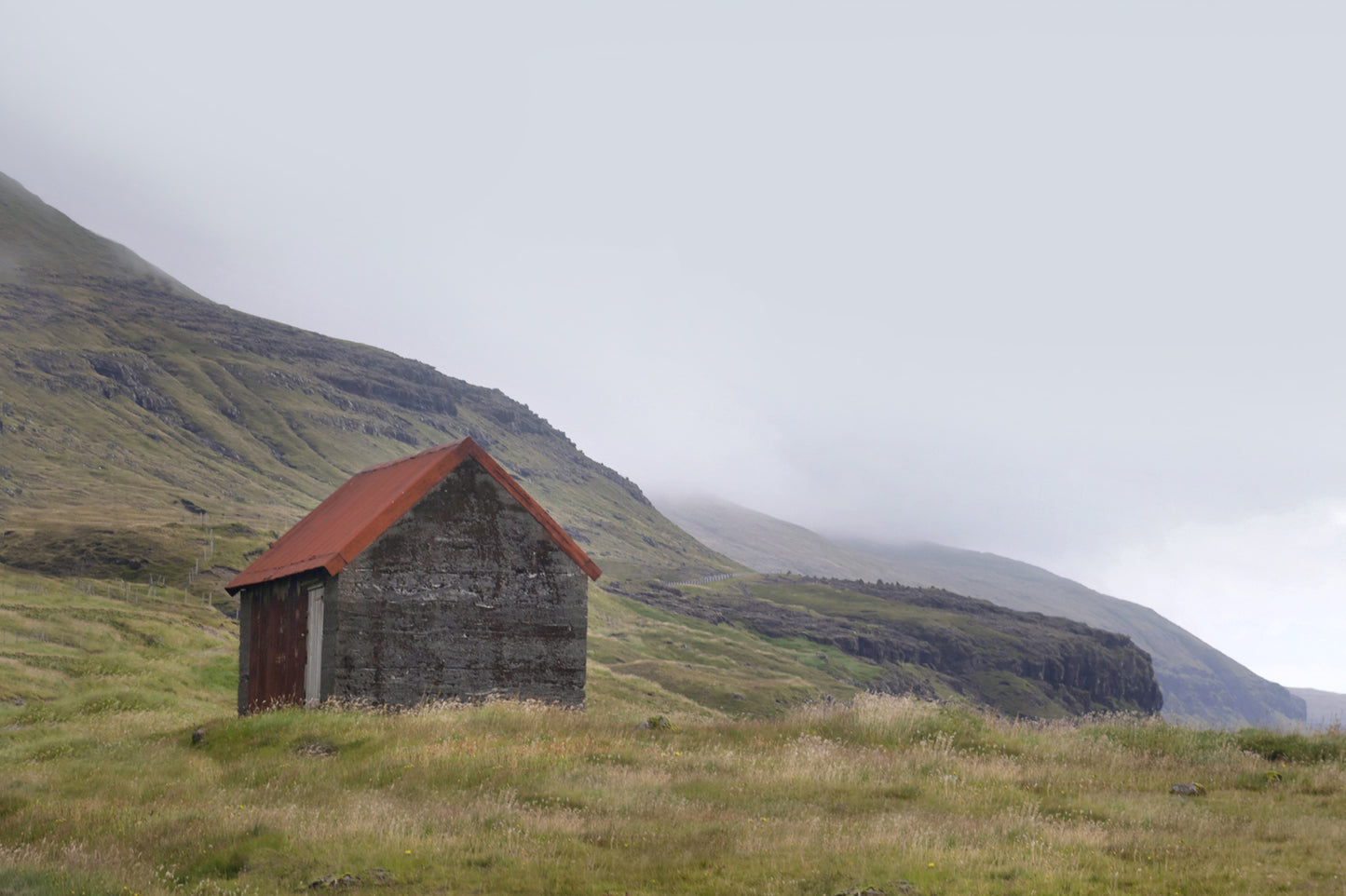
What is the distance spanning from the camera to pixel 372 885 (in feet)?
33.1

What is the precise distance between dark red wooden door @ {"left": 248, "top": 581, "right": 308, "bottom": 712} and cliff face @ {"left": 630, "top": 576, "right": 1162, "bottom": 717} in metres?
114

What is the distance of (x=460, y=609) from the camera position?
77.4 feet

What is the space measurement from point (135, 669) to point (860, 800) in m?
38.7

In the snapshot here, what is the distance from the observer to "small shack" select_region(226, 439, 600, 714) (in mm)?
22562

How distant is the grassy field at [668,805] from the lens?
10.1 m

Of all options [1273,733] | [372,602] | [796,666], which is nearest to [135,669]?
[372,602]

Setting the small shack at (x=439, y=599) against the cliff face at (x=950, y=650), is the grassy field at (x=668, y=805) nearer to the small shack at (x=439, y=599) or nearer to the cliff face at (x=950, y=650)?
the small shack at (x=439, y=599)

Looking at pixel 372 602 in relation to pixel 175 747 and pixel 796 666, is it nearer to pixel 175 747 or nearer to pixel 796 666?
pixel 175 747

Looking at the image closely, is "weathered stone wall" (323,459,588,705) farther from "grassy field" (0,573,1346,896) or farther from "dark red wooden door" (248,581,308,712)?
"dark red wooden door" (248,581,308,712)

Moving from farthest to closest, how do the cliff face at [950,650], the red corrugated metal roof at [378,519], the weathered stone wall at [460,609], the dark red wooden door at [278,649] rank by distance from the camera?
the cliff face at [950,650], the dark red wooden door at [278,649], the red corrugated metal roof at [378,519], the weathered stone wall at [460,609]

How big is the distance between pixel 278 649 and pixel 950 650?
16268cm

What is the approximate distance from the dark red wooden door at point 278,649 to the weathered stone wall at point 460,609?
1982 mm

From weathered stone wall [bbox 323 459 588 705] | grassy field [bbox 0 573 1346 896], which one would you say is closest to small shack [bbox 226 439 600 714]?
weathered stone wall [bbox 323 459 588 705]

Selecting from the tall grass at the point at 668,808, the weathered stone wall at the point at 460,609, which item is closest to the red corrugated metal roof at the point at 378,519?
the weathered stone wall at the point at 460,609
